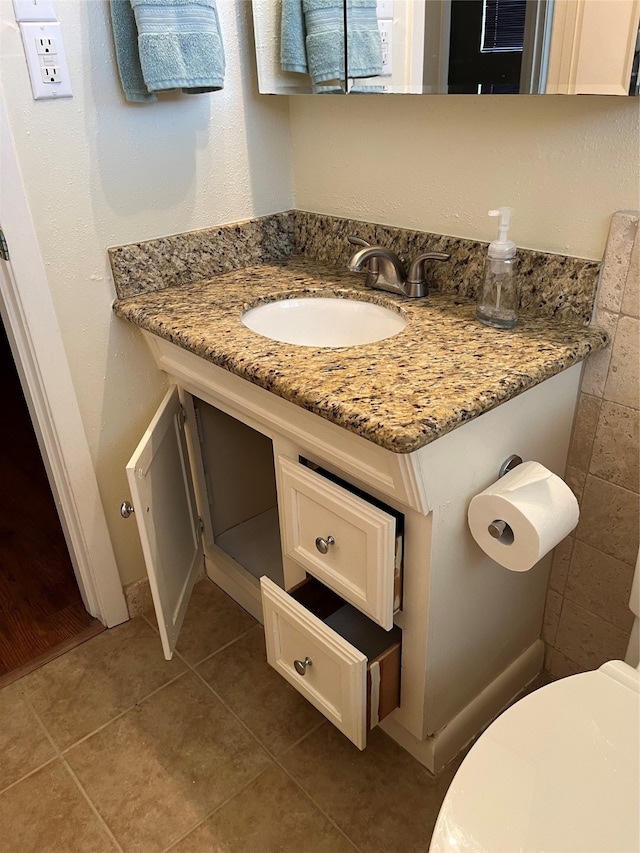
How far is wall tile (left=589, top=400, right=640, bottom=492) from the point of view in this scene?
1.14 meters

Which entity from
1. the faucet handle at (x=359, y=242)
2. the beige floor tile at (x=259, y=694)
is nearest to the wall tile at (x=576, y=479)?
the faucet handle at (x=359, y=242)

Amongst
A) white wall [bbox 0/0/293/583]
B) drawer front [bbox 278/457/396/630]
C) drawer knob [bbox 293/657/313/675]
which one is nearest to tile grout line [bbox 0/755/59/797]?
white wall [bbox 0/0/293/583]

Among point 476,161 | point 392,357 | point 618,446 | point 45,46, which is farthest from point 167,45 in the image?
point 618,446

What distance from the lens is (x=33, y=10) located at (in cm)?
112

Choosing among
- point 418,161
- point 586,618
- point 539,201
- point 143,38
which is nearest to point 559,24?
point 539,201

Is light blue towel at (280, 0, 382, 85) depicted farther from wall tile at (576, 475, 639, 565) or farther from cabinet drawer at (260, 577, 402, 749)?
cabinet drawer at (260, 577, 402, 749)

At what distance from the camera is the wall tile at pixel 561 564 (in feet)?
4.34

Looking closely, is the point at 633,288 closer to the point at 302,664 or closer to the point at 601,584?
the point at 601,584

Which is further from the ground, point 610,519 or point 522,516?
point 522,516

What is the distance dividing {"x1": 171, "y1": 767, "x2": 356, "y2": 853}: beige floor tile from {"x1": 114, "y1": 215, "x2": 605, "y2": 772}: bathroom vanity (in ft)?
0.68

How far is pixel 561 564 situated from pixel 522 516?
467 millimetres

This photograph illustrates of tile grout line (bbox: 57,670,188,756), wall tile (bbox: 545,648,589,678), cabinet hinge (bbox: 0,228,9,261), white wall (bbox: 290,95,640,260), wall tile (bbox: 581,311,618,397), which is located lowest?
tile grout line (bbox: 57,670,188,756)

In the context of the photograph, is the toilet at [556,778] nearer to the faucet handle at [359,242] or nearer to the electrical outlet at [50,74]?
the faucet handle at [359,242]

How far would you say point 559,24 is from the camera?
94 centimetres
